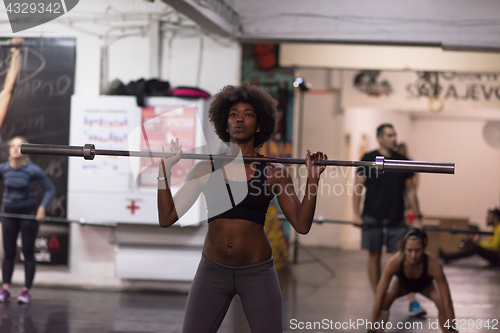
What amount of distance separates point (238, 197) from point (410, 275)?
195cm

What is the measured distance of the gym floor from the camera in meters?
3.96

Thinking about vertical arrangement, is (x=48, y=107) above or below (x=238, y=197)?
above

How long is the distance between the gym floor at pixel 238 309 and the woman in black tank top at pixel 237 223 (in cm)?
189

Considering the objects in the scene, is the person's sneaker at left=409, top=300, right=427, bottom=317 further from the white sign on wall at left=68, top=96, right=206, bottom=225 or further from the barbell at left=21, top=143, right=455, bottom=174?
the barbell at left=21, top=143, right=455, bottom=174

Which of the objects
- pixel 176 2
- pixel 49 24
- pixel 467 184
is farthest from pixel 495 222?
pixel 49 24

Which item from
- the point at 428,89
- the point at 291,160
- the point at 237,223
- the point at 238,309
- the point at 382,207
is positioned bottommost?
the point at 238,309

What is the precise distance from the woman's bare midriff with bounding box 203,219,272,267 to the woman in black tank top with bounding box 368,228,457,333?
5.44 ft

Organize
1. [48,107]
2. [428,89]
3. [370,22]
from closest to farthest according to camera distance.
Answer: [370,22], [48,107], [428,89]

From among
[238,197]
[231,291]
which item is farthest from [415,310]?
[238,197]

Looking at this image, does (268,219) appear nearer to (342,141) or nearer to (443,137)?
(342,141)

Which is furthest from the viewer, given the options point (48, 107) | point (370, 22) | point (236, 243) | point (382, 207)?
point (48, 107)

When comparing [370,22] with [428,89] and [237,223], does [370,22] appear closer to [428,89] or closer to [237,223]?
[428,89]

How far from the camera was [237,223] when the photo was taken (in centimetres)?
212

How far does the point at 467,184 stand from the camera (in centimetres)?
1078
